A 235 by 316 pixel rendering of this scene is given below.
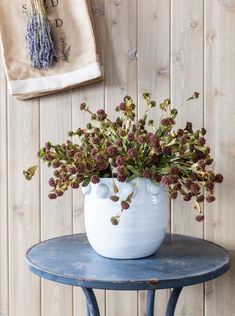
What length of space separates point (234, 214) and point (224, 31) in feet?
1.84

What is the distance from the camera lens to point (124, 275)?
90 centimetres

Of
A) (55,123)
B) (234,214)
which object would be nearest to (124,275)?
(234,214)

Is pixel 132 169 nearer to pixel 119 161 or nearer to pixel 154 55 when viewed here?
pixel 119 161

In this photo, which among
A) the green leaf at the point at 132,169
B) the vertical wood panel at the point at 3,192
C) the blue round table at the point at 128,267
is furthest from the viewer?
the vertical wood panel at the point at 3,192

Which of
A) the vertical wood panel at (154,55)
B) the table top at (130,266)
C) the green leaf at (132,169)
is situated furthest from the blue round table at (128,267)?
the vertical wood panel at (154,55)

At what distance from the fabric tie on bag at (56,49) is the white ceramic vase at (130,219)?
0.45m

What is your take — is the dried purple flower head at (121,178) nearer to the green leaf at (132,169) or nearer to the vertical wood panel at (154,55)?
the green leaf at (132,169)

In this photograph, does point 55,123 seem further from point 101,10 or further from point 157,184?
point 157,184

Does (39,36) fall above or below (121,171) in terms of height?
above

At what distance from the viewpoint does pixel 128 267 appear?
0.96m

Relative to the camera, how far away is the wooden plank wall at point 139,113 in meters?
1.33

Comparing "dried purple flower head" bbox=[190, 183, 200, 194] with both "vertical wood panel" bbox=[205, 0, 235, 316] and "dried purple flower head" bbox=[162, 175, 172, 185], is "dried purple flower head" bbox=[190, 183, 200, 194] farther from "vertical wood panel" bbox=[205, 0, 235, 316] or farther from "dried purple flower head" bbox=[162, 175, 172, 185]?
"vertical wood panel" bbox=[205, 0, 235, 316]

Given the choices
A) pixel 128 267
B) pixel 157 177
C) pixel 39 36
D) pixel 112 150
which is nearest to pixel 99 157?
pixel 112 150

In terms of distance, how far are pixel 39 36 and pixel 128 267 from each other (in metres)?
0.76
